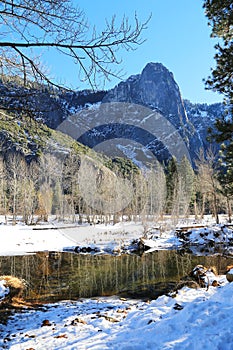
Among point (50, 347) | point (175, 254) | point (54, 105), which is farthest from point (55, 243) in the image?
point (54, 105)

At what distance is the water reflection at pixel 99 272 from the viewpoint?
8.88 meters

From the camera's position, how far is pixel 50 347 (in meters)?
4.18

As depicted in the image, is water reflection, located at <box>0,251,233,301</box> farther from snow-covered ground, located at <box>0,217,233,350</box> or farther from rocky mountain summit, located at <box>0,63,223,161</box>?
rocky mountain summit, located at <box>0,63,223,161</box>

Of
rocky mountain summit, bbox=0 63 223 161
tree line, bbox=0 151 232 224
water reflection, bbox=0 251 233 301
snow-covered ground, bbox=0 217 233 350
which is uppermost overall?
rocky mountain summit, bbox=0 63 223 161

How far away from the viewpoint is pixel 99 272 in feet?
38.2

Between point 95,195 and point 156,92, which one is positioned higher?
point 156,92

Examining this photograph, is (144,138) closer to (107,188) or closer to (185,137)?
(185,137)

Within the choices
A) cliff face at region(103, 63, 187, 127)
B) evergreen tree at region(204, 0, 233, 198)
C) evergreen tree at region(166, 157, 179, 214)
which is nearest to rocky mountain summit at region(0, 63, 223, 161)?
cliff face at region(103, 63, 187, 127)

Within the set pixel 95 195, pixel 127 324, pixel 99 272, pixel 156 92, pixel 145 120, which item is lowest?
pixel 99 272

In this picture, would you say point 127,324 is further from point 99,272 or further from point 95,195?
point 95,195

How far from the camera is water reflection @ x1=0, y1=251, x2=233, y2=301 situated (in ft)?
29.1

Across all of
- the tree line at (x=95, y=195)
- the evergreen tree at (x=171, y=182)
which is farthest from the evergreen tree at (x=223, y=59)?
the evergreen tree at (x=171, y=182)

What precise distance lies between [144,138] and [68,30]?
5323 inches

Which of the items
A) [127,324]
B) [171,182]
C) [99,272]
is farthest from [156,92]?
[127,324]
